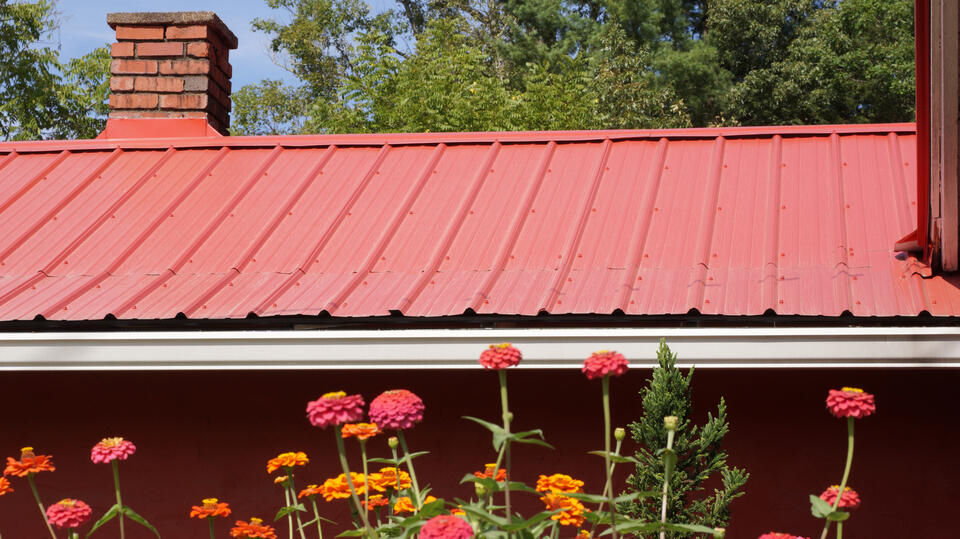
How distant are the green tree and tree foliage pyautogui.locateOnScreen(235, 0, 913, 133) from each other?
45.6ft

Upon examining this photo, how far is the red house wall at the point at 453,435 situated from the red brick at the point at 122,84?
3.01 metres

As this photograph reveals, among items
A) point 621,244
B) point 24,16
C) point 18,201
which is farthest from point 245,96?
point 621,244

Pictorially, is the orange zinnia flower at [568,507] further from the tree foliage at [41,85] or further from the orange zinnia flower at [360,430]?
the tree foliage at [41,85]

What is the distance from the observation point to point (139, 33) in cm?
729

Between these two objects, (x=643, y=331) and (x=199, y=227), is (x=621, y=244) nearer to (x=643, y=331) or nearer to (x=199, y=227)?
(x=643, y=331)

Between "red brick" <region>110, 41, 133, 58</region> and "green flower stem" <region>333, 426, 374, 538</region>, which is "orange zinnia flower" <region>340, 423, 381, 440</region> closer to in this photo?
"green flower stem" <region>333, 426, 374, 538</region>

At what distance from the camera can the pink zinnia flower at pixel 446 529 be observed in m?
2.04

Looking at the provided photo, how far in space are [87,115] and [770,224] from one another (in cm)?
2352

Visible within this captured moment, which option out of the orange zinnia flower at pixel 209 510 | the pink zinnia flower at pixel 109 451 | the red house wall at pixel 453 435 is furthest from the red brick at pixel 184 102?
the pink zinnia flower at pixel 109 451

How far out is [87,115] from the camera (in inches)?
990

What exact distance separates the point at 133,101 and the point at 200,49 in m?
0.60

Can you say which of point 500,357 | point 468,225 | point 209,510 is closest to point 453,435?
point 468,225

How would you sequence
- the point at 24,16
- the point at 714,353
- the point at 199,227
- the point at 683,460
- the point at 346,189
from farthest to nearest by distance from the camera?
1. the point at 24,16
2. the point at 346,189
3. the point at 199,227
4. the point at 714,353
5. the point at 683,460

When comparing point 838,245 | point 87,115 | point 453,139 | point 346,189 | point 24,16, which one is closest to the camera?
point 838,245
